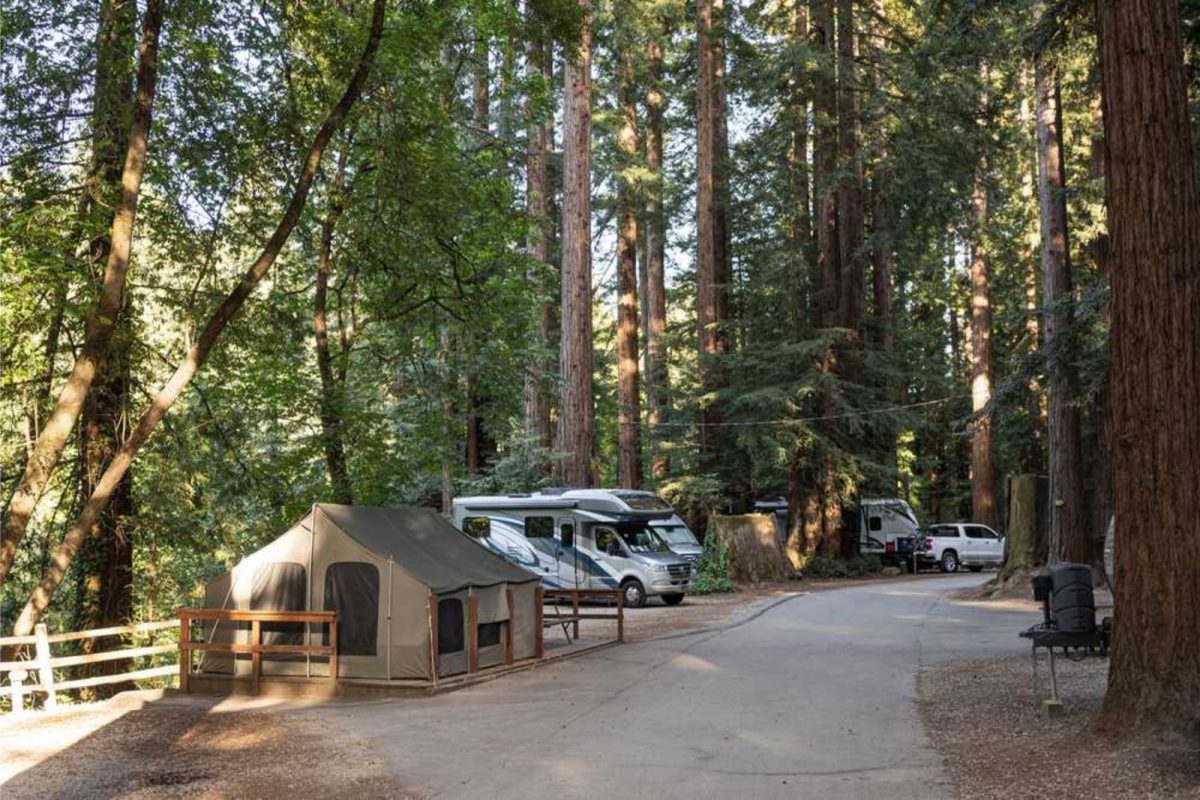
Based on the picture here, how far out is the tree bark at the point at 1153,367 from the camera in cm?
831

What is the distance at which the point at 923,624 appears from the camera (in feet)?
62.0

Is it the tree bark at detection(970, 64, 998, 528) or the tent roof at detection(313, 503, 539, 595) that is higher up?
the tree bark at detection(970, 64, 998, 528)

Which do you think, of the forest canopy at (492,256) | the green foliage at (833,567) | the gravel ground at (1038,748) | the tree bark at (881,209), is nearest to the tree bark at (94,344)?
the forest canopy at (492,256)

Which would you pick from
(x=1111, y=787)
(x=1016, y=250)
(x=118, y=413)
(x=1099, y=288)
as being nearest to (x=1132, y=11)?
(x=1111, y=787)

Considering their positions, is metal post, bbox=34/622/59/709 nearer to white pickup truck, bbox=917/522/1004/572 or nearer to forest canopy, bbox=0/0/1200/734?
forest canopy, bbox=0/0/1200/734

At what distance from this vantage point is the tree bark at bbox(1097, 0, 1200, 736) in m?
8.31

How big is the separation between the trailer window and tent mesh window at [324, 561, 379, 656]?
5.31 feet

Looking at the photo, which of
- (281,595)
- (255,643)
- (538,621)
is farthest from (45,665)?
(538,621)

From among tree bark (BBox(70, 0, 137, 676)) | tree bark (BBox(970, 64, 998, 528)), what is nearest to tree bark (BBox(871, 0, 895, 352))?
tree bark (BBox(970, 64, 998, 528))

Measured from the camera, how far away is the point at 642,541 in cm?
2470

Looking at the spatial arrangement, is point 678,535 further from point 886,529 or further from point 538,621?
point 886,529

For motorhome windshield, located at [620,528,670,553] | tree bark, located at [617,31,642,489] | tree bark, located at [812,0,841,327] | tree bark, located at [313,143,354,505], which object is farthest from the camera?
tree bark, located at [617,31,642,489]

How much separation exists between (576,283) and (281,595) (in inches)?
533

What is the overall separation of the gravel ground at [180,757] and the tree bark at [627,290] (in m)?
21.7
